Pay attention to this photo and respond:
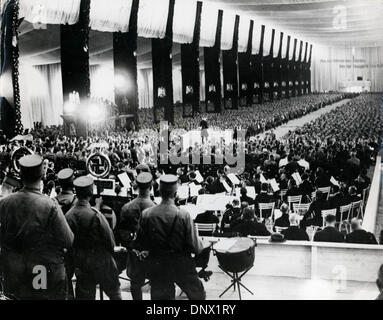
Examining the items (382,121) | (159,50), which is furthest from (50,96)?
(382,121)

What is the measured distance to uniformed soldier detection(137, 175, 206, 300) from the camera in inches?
198

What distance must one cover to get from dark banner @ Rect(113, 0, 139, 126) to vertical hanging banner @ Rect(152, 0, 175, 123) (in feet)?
10.5

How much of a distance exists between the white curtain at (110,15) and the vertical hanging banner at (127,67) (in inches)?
12.7

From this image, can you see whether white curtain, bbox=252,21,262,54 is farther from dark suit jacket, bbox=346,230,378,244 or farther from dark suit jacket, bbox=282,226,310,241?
dark suit jacket, bbox=346,230,378,244

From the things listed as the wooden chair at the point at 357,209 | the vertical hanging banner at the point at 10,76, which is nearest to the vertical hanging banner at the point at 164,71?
the vertical hanging banner at the point at 10,76

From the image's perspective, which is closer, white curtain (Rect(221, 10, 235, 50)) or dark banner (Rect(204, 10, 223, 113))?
dark banner (Rect(204, 10, 223, 113))

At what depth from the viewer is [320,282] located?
669 cm

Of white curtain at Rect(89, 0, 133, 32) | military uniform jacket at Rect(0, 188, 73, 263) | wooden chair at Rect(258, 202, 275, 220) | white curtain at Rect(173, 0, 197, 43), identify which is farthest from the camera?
white curtain at Rect(173, 0, 197, 43)

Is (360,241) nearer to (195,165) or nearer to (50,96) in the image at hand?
(195,165)

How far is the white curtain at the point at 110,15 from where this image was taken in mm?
23141

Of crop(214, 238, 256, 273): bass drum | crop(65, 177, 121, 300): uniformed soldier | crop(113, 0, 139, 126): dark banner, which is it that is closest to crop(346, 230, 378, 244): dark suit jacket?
crop(214, 238, 256, 273): bass drum

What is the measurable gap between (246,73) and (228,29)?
728 cm

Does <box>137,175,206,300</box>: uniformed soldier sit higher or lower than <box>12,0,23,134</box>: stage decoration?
lower

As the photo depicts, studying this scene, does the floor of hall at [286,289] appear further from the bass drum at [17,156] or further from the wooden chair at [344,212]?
the bass drum at [17,156]
